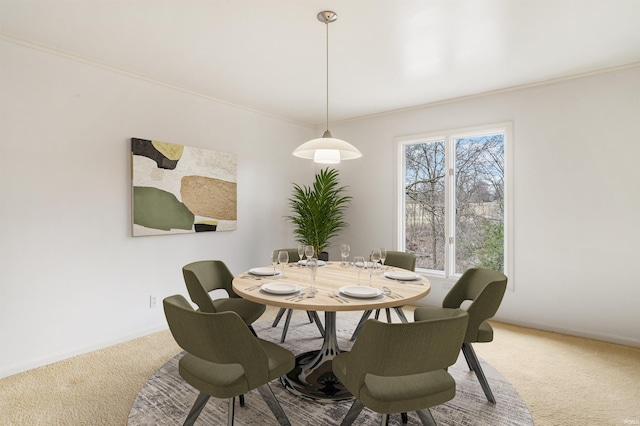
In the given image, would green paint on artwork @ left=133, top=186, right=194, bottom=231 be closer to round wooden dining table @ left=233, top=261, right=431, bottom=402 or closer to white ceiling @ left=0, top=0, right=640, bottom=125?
white ceiling @ left=0, top=0, right=640, bottom=125

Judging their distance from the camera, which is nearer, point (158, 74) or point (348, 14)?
point (348, 14)

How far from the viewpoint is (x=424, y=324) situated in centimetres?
140

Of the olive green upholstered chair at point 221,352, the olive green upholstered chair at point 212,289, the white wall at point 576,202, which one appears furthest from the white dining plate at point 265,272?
the white wall at point 576,202

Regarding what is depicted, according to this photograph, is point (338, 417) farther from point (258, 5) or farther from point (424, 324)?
point (258, 5)

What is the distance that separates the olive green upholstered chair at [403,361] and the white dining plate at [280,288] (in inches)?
24.5

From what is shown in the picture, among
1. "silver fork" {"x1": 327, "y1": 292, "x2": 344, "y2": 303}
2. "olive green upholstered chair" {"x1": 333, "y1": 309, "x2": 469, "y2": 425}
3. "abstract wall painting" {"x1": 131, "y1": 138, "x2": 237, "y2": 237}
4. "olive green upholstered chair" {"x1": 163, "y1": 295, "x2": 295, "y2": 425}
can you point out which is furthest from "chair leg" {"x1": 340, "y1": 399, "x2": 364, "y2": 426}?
"abstract wall painting" {"x1": 131, "y1": 138, "x2": 237, "y2": 237}

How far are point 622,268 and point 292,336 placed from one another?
10.4 feet

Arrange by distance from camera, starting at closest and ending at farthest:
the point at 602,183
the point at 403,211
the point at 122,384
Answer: the point at 122,384, the point at 602,183, the point at 403,211

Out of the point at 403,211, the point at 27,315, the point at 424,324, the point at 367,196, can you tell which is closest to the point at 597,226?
the point at 403,211

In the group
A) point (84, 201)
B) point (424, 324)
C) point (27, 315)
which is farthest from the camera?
point (84, 201)

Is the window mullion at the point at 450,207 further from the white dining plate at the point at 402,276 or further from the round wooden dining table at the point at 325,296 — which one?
the white dining plate at the point at 402,276

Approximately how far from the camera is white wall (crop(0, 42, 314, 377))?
2672 millimetres

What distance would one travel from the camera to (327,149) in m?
2.48

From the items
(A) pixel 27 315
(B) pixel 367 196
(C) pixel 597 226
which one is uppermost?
(B) pixel 367 196
